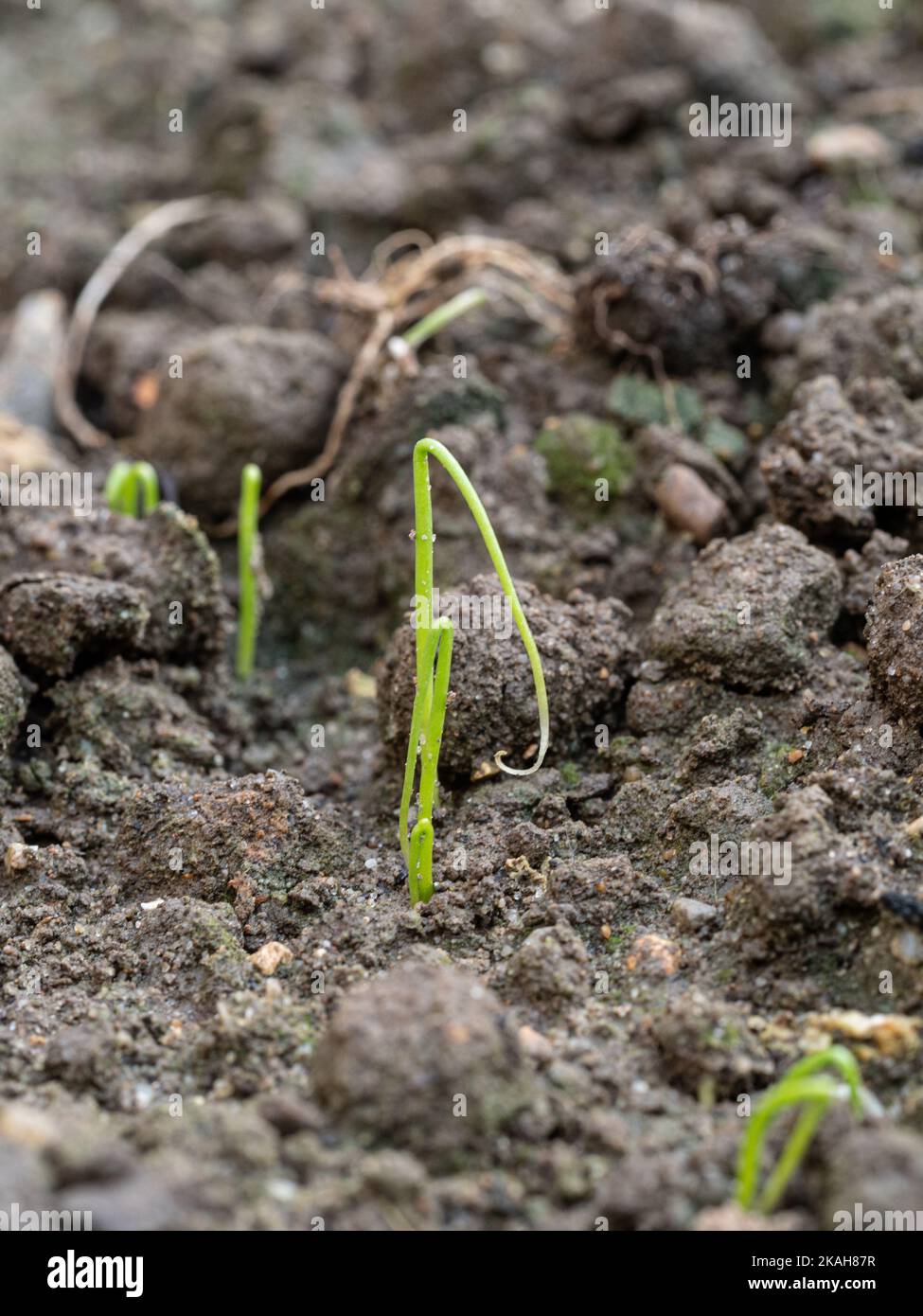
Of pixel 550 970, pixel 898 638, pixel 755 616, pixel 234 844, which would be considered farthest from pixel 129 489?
pixel 898 638

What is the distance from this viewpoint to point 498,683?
1.90 meters

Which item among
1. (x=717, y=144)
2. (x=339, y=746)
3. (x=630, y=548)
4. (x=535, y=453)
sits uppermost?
(x=717, y=144)

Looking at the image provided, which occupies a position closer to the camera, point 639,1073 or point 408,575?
point 639,1073

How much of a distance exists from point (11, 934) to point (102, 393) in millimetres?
1729

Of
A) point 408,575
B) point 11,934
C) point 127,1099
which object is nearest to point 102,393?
point 408,575

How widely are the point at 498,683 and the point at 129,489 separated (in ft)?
2.94

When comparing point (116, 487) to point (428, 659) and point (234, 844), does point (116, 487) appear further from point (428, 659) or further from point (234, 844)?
point (428, 659)

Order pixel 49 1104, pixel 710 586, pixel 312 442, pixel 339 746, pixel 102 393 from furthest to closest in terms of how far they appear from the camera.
Answer: pixel 102 393
pixel 312 442
pixel 339 746
pixel 710 586
pixel 49 1104

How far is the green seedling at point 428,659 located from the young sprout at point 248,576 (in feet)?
2.24

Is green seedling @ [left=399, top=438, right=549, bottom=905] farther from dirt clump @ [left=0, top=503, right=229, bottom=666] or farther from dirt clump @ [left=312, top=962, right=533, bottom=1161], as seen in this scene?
dirt clump @ [left=0, top=503, right=229, bottom=666]

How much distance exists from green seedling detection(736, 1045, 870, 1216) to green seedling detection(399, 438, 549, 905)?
551 mm

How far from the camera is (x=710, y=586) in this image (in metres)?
2.00
